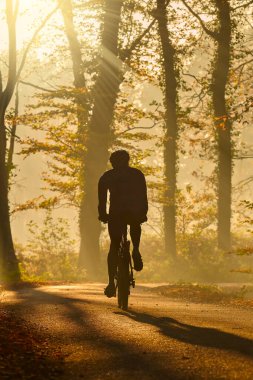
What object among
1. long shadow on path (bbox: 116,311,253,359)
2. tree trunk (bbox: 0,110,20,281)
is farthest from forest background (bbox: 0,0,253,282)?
long shadow on path (bbox: 116,311,253,359)

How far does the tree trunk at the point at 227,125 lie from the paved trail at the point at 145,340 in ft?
68.7

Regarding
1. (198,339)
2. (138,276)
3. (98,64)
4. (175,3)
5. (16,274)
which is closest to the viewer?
(198,339)

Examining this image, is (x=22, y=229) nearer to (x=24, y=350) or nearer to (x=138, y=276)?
(x=138, y=276)

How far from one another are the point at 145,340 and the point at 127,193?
2754mm

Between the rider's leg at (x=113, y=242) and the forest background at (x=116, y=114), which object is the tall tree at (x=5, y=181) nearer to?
the forest background at (x=116, y=114)

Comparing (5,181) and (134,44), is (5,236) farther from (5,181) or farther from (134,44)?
(134,44)

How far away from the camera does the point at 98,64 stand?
24.2 m

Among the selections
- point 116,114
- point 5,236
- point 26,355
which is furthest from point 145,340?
point 116,114

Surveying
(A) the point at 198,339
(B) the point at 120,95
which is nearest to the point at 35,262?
(B) the point at 120,95

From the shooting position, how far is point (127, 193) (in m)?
8.50

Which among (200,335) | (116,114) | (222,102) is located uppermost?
(222,102)

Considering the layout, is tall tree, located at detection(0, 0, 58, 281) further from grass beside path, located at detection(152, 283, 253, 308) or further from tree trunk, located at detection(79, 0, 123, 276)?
tree trunk, located at detection(79, 0, 123, 276)

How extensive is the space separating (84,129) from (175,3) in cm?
702

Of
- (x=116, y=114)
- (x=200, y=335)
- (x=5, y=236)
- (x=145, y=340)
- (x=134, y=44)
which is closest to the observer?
(x=145, y=340)
